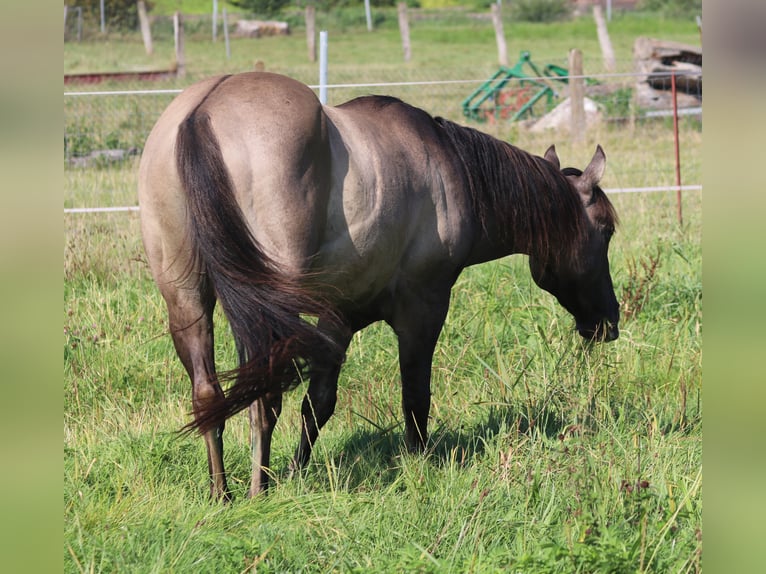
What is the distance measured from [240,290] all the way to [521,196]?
5.68 feet

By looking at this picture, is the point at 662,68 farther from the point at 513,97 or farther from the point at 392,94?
the point at 392,94

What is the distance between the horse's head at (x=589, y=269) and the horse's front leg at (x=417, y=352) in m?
0.79

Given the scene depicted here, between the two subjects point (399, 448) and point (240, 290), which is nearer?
point (240, 290)

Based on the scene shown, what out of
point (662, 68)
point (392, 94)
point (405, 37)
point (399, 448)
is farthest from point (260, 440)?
point (405, 37)

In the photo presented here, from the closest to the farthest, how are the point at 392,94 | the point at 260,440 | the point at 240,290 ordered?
the point at 240,290
the point at 260,440
the point at 392,94

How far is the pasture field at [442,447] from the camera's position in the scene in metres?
2.79

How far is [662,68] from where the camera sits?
51.2 feet

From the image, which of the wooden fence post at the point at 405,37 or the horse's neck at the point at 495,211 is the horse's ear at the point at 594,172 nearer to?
the horse's neck at the point at 495,211

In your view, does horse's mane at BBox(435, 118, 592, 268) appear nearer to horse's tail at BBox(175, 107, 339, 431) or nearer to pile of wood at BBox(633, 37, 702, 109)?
horse's tail at BBox(175, 107, 339, 431)

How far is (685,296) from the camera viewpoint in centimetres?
598

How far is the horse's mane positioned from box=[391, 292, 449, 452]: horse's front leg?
0.50 meters

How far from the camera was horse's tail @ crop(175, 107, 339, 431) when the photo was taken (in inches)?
119

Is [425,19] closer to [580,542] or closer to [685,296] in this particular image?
[685,296]
